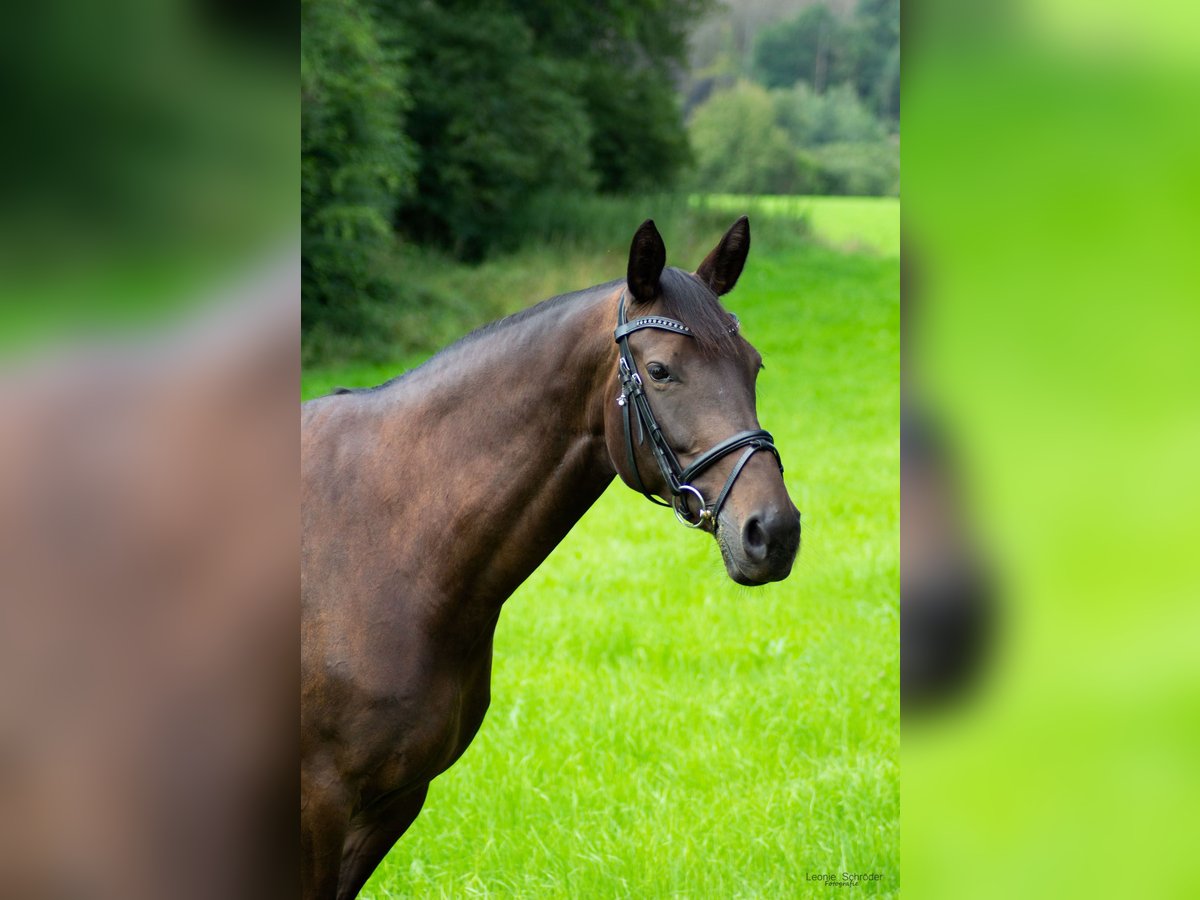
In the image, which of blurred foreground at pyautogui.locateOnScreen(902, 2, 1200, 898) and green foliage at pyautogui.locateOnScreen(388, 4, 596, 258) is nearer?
blurred foreground at pyautogui.locateOnScreen(902, 2, 1200, 898)

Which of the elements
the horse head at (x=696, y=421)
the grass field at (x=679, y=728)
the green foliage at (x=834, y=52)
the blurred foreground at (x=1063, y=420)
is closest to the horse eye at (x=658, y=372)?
the horse head at (x=696, y=421)

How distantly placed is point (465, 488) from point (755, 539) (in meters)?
0.60

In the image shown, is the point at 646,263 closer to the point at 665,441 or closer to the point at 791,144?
the point at 665,441

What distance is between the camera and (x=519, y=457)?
2125mm

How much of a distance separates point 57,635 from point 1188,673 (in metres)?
0.55

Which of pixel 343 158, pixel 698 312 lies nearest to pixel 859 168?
pixel 343 158

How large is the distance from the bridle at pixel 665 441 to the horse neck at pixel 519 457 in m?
0.08

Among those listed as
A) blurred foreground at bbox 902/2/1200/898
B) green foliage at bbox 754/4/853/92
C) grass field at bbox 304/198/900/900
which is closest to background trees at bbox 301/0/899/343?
green foliage at bbox 754/4/853/92

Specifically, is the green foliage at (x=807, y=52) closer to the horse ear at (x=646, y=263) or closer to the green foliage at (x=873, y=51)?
the green foliage at (x=873, y=51)

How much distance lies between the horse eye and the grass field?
46cm

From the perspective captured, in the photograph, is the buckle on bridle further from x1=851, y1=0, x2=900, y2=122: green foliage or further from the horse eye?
x1=851, y1=0, x2=900, y2=122: green foliage

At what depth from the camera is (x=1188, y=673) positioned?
0.51 meters

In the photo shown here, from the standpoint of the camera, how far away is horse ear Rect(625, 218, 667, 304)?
200 centimetres

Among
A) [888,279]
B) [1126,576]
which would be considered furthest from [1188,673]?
[888,279]
